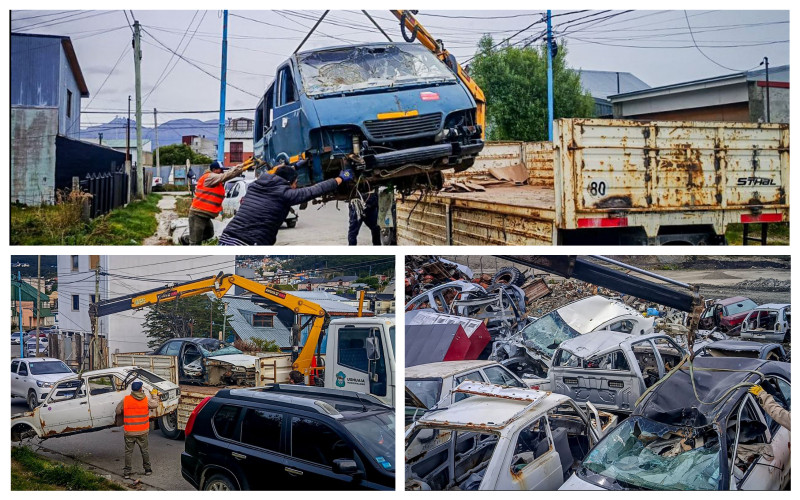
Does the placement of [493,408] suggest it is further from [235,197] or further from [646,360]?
[235,197]

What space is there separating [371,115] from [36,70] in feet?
10.8

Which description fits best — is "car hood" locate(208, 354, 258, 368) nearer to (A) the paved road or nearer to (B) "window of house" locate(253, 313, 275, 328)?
(B) "window of house" locate(253, 313, 275, 328)

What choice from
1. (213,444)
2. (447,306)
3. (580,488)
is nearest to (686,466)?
(580,488)

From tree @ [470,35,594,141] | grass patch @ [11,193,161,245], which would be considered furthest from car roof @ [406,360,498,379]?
grass patch @ [11,193,161,245]

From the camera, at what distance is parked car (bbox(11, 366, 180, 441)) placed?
21.6 feet

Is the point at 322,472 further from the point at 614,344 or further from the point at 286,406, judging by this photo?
the point at 614,344

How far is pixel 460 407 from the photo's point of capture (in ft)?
18.8

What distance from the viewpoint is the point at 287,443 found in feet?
18.6

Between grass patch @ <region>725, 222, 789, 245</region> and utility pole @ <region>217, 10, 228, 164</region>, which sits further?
utility pole @ <region>217, 10, 228, 164</region>

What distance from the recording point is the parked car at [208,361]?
21.9 feet

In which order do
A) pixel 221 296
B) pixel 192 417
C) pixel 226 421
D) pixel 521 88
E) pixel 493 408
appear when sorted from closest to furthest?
pixel 493 408 → pixel 226 421 → pixel 192 417 → pixel 221 296 → pixel 521 88

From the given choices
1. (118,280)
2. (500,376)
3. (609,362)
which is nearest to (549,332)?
(609,362)

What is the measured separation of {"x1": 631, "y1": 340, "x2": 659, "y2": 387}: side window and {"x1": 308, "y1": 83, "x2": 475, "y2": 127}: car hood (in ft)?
8.82
